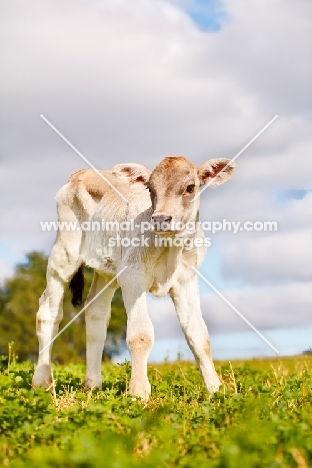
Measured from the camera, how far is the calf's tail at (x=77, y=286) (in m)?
12.7

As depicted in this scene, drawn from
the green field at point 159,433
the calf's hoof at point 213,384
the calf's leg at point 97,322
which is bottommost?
the green field at point 159,433

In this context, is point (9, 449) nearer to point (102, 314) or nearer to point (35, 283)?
point (102, 314)

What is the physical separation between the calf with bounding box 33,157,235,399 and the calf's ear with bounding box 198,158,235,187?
0.01 meters

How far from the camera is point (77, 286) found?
12.8 m

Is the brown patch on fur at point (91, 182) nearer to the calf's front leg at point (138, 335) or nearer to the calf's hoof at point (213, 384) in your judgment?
the calf's front leg at point (138, 335)

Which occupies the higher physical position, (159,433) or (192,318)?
(192,318)

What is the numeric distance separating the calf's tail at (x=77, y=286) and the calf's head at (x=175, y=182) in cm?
306

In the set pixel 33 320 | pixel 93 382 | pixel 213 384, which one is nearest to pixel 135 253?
pixel 213 384

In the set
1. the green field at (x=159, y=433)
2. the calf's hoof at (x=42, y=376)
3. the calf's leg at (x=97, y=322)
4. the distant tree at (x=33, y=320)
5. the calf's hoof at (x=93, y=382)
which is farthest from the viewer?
the distant tree at (x=33, y=320)

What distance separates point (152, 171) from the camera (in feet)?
32.4

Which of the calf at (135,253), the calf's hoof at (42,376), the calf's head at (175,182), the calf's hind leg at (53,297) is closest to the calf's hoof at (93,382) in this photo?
the calf at (135,253)

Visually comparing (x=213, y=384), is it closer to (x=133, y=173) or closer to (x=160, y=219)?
(x=160, y=219)

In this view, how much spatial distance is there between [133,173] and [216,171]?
3.74 ft

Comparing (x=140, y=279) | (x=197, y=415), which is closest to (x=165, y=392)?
(x=140, y=279)
